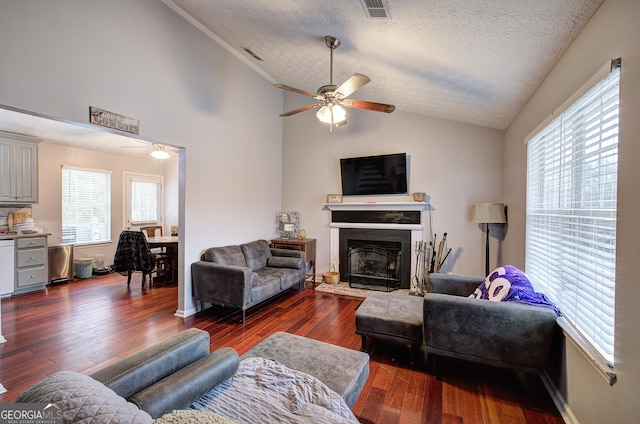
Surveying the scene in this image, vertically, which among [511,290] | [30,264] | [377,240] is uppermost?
[377,240]

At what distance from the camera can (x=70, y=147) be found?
5.32 m

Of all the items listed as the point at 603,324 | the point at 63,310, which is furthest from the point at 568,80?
the point at 63,310

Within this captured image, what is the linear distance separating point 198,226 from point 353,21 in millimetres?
2907

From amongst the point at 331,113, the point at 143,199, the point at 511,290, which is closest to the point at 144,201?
the point at 143,199

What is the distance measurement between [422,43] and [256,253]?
11.3 feet

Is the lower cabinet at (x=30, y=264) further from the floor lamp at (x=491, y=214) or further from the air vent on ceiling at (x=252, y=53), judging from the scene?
the floor lamp at (x=491, y=214)

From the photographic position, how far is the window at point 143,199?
629cm

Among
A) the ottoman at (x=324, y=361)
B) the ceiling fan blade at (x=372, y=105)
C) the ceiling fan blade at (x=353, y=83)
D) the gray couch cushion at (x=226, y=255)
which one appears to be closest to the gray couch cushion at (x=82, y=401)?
the ottoman at (x=324, y=361)

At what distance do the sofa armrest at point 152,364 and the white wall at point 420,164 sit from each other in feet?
12.3

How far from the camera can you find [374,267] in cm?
486

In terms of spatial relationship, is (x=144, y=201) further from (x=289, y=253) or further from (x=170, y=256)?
(x=289, y=253)

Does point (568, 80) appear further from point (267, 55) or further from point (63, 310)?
point (63, 310)

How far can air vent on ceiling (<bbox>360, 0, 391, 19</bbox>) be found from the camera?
198cm

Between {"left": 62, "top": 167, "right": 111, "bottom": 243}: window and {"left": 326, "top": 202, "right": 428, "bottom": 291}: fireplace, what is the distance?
487cm
